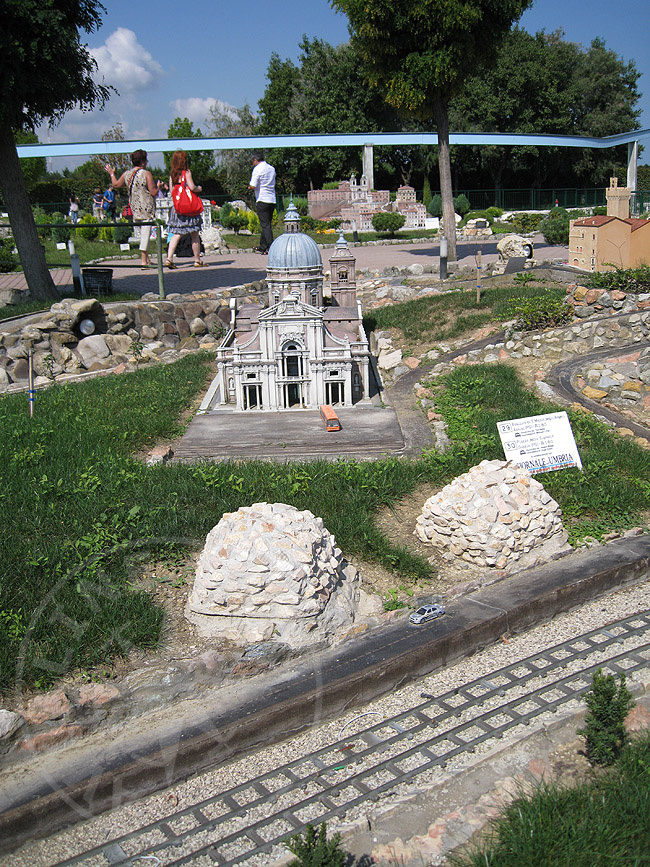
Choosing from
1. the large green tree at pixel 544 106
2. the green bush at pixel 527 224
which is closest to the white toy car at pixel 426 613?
the green bush at pixel 527 224

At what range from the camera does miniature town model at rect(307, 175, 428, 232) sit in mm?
41688

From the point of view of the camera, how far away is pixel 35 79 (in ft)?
53.8

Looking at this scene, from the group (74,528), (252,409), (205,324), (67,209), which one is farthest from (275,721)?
(67,209)

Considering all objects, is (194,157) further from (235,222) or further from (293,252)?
(293,252)

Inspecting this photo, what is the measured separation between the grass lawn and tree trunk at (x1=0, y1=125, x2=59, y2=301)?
7365 millimetres

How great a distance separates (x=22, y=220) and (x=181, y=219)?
512cm

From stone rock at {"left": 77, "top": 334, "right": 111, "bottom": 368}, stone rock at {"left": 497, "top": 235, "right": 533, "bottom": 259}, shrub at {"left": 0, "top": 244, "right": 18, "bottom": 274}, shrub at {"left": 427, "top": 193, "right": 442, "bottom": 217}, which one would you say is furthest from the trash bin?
shrub at {"left": 427, "top": 193, "right": 442, "bottom": 217}

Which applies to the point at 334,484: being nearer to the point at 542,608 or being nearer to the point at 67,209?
the point at 542,608

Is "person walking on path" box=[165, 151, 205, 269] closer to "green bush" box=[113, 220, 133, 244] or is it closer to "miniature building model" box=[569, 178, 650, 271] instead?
"green bush" box=[113, 220, 133, 244]

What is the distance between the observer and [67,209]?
140 ft

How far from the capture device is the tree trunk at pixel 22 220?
59.3ft

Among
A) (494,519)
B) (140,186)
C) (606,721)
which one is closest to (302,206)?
(140,186)

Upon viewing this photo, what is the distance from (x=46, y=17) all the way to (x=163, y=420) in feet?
31.4

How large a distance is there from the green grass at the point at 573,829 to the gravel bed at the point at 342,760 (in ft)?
2.34
